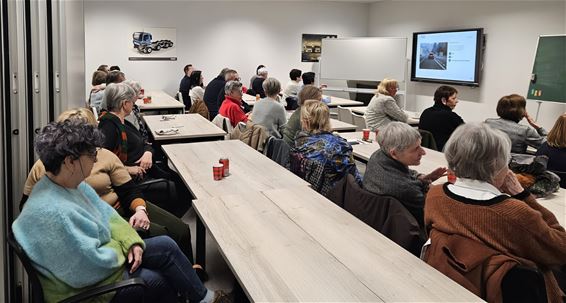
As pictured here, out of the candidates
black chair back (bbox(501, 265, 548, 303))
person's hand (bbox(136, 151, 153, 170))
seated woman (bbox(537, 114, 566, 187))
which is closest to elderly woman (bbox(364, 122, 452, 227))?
black chair back (bbox(501, 265, 548, 303))

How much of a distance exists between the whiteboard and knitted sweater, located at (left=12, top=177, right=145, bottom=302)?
8.47 m

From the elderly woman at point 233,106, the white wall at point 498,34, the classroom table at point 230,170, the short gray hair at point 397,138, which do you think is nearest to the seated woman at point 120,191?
the classroom table at point 230,170

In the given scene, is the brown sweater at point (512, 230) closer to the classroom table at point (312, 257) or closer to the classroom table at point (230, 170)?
the classroom table at point (312, 257)

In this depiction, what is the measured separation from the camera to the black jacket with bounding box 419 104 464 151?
4.46m

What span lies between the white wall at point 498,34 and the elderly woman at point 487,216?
230 inches

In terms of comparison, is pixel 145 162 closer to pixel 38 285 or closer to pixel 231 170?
pixel 231 170

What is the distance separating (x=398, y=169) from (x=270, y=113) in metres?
2.46

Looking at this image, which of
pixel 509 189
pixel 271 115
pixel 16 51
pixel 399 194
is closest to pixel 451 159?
pixel 509 189

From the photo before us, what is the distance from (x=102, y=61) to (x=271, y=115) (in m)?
6.15

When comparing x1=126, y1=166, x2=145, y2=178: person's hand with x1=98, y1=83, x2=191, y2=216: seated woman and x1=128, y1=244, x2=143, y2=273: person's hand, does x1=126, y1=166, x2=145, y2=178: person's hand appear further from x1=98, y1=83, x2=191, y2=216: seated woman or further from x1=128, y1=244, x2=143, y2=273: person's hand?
x1=128, y1=244, x2=143, y2=273: person's hand

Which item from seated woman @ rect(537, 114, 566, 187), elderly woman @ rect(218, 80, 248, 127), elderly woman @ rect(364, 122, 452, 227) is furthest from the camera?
elderly woman @ rect(218, 80, 248, 127)

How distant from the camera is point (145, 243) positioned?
2.00m

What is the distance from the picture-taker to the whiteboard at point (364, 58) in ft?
30.8

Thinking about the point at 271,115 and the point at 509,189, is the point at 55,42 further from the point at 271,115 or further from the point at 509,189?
the point at 271,115
